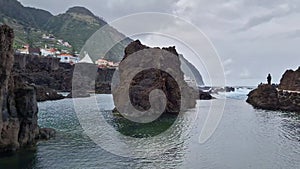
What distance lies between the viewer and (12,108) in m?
A: 36.2

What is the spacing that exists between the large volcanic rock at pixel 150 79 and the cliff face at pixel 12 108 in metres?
32.1

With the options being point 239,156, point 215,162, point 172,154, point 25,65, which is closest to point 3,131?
point 172,154

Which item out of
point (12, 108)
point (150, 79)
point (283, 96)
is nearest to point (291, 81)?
point (283, 96)

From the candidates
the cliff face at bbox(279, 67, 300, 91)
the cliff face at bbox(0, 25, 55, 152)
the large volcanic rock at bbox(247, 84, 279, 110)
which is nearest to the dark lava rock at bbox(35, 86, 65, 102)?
the cliff face at bbox(0, 25, 55, 152)

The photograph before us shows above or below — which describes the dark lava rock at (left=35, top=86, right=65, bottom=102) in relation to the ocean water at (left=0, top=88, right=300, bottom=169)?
above

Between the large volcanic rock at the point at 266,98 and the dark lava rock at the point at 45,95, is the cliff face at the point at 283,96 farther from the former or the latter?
the dark lava rock at the point at 45,95

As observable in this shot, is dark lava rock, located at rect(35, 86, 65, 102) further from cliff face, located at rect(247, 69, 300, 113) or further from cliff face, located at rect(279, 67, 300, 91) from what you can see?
cliff face, located at rect(279, 67, 300, 91)

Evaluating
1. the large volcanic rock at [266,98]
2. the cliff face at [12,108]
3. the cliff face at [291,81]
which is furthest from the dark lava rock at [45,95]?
the cliff face at [291,81]

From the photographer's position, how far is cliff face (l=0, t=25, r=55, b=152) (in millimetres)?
33656

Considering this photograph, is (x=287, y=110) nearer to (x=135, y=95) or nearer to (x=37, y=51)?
(x=135, y=95)

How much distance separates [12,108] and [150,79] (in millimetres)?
44892

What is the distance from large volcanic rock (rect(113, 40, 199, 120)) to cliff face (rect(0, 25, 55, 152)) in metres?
32.1

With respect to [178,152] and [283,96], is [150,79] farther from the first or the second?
[283,96]

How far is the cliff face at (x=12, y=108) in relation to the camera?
110ft
